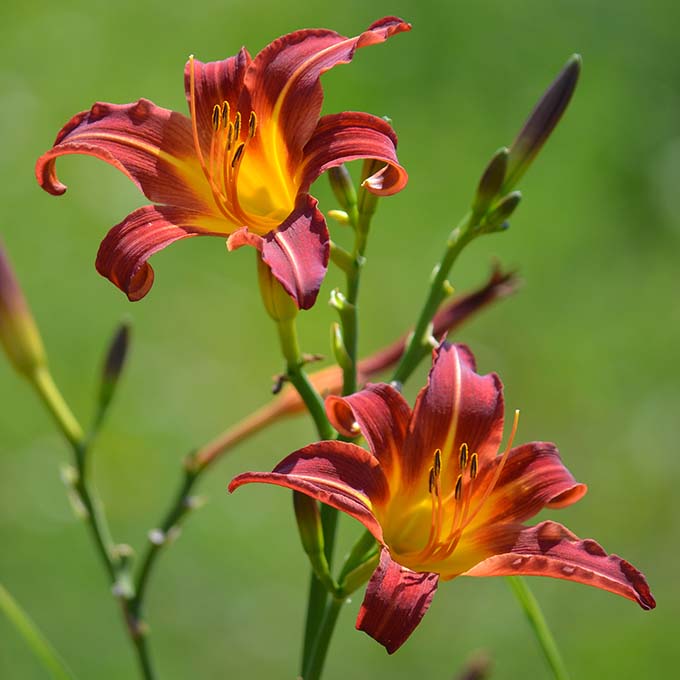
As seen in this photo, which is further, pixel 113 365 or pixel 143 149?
pixel 113 365

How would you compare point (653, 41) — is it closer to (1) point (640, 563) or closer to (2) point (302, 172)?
(1) point (640, 563)

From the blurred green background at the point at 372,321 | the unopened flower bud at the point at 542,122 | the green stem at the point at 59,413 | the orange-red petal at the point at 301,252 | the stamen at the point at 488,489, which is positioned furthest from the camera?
the blurred green background at the point at 372,321

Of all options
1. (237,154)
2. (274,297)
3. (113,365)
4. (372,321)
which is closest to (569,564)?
(274,297)

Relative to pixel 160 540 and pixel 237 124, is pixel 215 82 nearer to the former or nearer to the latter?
pixel 237 124

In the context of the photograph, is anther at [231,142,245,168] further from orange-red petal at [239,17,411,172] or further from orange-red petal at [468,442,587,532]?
orange-red petal at [468,442,587,532]

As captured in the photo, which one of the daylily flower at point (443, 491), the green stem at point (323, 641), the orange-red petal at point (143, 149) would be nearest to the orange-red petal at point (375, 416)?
the daylily flower at point (443, 491)

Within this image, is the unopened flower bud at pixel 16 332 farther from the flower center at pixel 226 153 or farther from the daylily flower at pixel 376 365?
the flower center at pixel 226 153

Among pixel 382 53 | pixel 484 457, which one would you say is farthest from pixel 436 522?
pixel 382 53
